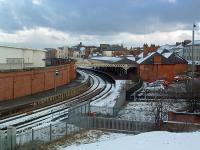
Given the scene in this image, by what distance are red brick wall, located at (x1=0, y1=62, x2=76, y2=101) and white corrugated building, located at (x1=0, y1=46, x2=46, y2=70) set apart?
162 inches

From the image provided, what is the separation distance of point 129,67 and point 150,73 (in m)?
16.0

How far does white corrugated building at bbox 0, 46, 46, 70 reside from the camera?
203ft

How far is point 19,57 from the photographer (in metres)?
68.0

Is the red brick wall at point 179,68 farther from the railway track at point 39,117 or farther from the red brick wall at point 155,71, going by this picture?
the railway track at point 39,117

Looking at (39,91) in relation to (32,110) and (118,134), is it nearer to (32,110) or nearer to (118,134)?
(32,110)

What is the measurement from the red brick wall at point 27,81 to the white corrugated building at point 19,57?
412 centimetres

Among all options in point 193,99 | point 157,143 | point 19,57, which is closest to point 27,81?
point 19,57

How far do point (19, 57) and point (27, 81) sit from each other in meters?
13.0

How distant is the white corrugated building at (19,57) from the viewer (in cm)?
6194

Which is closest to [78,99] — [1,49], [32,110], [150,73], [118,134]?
[32,110]

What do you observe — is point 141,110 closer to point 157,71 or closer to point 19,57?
point 19,57

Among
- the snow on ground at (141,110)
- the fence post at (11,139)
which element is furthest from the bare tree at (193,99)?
the fence post at (11,139)

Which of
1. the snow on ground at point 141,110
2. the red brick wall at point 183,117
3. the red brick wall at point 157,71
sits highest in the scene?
the red brick wall at point 157,71

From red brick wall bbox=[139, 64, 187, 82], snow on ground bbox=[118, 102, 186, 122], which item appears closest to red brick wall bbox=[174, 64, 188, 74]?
red brick wall bbox=[139, 64, 187, 82]
